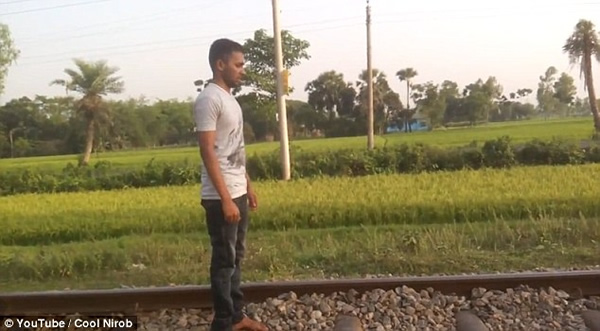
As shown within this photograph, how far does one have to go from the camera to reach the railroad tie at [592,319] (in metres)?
4.18

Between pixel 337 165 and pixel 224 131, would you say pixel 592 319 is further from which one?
pixel 337 165

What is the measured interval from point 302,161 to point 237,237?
16.4 meters

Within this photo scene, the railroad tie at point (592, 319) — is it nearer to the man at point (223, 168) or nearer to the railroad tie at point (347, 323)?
the railroad tie at point (347, 323)

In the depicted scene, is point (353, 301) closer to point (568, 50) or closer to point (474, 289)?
point (474, 289)

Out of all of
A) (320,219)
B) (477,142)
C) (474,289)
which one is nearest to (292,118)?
(477,142)

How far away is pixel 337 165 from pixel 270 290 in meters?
15.6

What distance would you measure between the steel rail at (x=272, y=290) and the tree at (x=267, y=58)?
1356cm

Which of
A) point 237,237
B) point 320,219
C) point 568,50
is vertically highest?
point 568,50

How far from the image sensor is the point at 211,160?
147 inches

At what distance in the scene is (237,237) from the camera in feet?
13.7

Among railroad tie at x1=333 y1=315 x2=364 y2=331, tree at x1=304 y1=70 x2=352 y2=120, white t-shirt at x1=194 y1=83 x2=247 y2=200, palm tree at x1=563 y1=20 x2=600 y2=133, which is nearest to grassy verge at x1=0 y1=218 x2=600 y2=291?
railroad tie at x1=333 y1=315 x2=364 y2=331

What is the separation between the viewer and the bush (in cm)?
2033

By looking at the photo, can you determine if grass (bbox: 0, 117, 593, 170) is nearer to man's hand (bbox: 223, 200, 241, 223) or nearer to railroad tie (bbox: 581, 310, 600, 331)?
railroad tie (bbox: 581, 310, 600, 331)

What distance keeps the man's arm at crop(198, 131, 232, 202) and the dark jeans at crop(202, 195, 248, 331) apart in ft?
0.45
